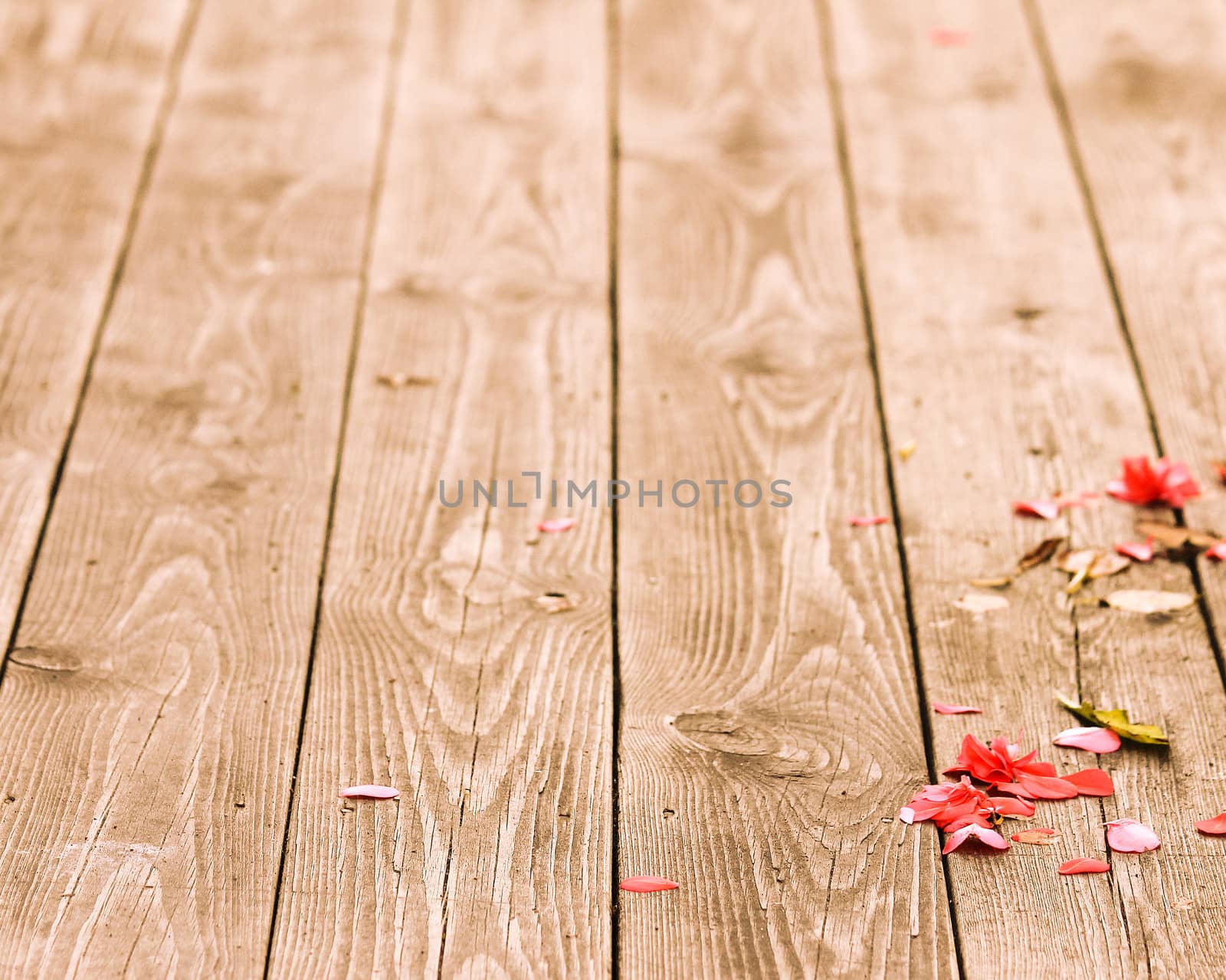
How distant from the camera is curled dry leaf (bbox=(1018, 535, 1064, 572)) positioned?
4.66ft

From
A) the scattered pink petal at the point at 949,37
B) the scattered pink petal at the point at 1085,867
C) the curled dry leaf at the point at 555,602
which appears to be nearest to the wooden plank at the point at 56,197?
the curled dry leaf at the point at 555,602

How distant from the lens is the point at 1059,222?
187cm

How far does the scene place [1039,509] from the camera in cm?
147

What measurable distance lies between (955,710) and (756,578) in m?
0.23

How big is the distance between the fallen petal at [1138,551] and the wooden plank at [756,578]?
0.75ft

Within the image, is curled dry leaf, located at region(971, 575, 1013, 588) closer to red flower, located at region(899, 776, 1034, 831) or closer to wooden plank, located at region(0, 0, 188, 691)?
red flower, located at region(899, 776, 1034, 831)

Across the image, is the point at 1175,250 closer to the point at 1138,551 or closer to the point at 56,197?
the point at 1138,551

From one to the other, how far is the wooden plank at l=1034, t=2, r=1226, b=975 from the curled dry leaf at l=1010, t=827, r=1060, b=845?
0.07 meters

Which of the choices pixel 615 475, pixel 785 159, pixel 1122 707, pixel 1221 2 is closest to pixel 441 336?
pixel 615 475

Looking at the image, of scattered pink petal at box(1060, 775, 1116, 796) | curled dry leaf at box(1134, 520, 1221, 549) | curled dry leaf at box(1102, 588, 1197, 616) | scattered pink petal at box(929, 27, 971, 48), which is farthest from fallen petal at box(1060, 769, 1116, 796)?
scattered pink petal at box(929, 27, 971, 48)

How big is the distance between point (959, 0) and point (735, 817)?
5.29ft

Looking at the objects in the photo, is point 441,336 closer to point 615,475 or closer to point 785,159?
point 615,475

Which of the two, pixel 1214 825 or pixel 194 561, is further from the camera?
pixel 194 561

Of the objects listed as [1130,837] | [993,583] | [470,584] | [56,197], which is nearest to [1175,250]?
[993,583]
